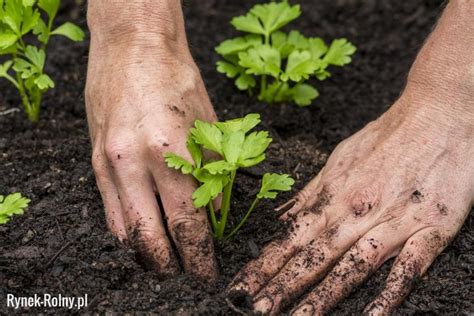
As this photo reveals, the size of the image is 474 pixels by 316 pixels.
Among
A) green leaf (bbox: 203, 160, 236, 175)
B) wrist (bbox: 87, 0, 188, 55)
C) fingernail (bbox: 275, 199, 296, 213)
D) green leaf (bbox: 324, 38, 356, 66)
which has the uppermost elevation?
wrist (bbox: 87, 0, 188, 55)

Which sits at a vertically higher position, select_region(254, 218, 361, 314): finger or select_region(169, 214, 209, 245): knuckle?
select_region(169, 214, 209, 245): knuckle

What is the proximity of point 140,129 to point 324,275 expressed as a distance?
0.85m

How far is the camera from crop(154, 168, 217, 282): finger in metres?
2.67

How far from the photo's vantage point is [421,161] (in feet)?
9.54

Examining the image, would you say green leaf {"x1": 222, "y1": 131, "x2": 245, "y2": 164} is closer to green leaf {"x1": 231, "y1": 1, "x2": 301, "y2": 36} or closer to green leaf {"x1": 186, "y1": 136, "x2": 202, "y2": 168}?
green leaf {"x1": 186, "y1": 136, "x2": 202, "y2": 168}

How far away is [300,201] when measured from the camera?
3021 mm

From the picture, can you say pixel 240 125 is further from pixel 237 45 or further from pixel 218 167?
pixel 237 45

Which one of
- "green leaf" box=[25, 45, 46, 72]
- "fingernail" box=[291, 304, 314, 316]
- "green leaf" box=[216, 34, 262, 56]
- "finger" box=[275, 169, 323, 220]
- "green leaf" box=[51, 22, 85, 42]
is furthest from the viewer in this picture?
"green leaf" box=[216, 34, 262, 56]

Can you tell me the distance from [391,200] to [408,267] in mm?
271

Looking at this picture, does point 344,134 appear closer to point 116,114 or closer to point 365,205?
point 365,205

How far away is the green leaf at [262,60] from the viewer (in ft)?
11.9

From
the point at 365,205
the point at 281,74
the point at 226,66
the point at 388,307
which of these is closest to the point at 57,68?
the point at 226,66

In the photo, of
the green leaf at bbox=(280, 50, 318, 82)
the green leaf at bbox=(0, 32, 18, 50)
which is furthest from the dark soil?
the green leaf at bbox=(0, 32, 18, 50)

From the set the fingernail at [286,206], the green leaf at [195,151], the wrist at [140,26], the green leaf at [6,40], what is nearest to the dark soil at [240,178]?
the fingernail at [286,206]
